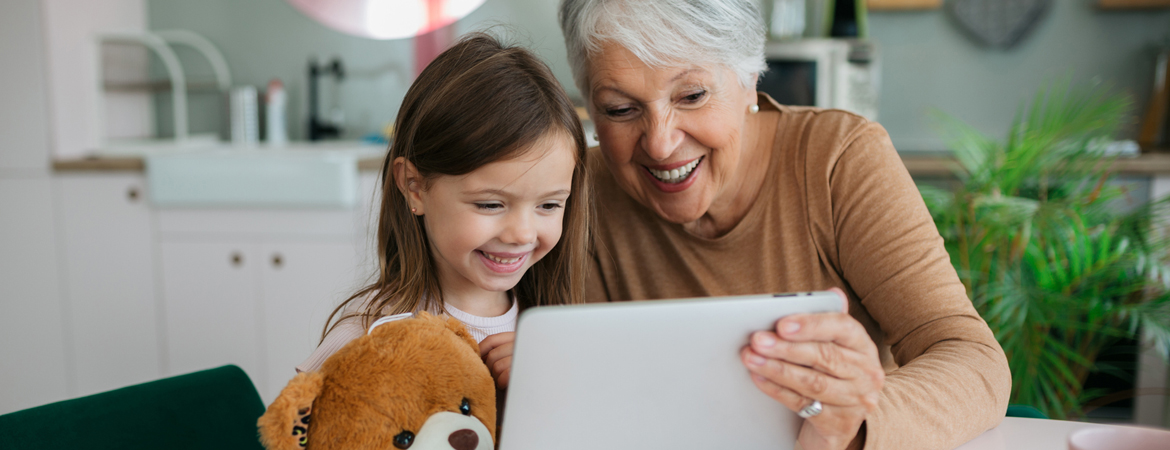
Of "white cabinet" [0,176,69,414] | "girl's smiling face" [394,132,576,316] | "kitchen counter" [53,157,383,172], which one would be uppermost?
"girl's smiling face" [394,132,576,316]

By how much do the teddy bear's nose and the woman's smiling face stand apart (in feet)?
1.69

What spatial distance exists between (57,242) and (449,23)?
1.55 metres

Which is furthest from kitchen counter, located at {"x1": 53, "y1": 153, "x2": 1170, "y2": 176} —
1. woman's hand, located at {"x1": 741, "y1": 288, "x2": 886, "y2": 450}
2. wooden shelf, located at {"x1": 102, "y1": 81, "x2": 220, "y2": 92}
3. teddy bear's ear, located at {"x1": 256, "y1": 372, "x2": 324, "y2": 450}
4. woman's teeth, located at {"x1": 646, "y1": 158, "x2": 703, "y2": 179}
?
woman's hand, located at {"x1": 741, "y1": 288, "x2": 886, "y2": 450}

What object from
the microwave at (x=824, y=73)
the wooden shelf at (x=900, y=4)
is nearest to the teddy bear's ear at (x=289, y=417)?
the microwave at (x=824, y=73)

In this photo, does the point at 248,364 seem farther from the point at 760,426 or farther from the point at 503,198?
the point at 760,426

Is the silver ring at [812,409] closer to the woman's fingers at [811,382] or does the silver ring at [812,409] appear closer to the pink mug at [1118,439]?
the woman's fingers at [811,382]

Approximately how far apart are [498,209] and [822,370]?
411 mm

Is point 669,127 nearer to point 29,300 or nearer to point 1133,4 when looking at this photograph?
point 1133,4

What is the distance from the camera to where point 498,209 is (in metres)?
0.88

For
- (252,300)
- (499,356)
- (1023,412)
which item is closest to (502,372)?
(499,356)

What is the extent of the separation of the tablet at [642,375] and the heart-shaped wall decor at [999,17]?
2.54 m

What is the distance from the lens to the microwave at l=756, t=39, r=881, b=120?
247cm

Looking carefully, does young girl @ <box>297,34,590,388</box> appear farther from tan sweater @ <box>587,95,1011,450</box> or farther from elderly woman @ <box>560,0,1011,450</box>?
tan sweater @ <box>587,95,1011,450</box>

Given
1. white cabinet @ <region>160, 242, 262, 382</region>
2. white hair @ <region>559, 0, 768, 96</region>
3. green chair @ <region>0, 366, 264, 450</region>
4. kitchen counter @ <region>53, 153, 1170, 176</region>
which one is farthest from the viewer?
white cabinet @ <region>160, 242, 262, 382</region>
